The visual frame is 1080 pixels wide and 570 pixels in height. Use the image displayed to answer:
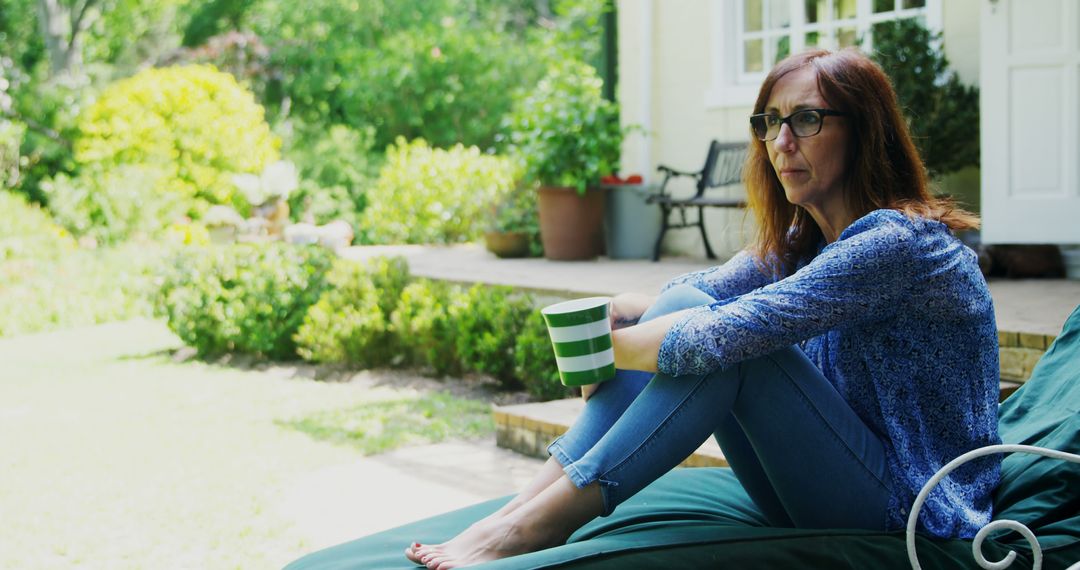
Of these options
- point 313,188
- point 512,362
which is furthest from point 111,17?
point 512,362

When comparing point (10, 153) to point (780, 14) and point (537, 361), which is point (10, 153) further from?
point (537, 361)

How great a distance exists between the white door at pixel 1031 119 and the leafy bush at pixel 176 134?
1025 centimetres

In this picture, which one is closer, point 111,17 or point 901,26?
point 901,26

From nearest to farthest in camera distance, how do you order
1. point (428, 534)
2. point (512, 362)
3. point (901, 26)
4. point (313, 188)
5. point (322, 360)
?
1. point (428, 534)
2. point (512, 362)
3. point (901, 26)
4. point (322, 360)
5. point (313, 188)

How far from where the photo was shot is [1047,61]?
219 inches

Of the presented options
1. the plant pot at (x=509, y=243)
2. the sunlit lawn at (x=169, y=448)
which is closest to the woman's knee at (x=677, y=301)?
the sunlit lawn at (x=169, y=448)

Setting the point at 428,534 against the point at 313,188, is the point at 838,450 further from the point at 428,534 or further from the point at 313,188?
the point at 313,188

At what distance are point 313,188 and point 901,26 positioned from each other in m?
9.95

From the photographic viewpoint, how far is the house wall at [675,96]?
802 centimetres

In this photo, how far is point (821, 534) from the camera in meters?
2.08

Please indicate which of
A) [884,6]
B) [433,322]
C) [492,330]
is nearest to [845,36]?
[884,6]

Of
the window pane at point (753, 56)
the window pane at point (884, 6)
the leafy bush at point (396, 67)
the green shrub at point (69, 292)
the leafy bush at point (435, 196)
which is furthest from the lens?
the leafy bush at point (396, 67)

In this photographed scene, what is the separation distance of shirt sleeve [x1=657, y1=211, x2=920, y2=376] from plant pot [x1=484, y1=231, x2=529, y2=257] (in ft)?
22.1

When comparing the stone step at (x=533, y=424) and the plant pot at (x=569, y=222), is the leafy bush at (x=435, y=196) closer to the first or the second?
the plant pot at (x=569, y=222)
